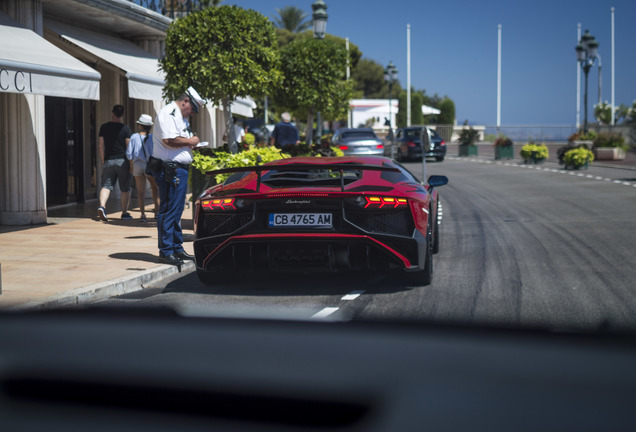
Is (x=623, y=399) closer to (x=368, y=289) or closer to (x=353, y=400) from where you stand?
(x=353, y=400)

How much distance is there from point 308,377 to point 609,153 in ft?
117

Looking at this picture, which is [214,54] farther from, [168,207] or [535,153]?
[535,153]

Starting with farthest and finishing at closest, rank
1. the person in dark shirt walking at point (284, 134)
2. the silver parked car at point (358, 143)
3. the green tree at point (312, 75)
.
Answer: the silver parked car at point (358, 143) < the green tree at point (312, 75) < the person in dark shirt walking at point (284, 134)

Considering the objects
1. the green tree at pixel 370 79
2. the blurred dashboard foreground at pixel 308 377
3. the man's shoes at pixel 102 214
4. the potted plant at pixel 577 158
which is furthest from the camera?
the green tree at pixel 370 79

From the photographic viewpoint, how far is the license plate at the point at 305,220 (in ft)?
20.7

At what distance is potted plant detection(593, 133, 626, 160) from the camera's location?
112 ft

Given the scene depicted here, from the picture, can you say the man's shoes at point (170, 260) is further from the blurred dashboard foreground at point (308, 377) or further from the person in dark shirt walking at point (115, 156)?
the blurred dashboard foreground at point (308, 377)

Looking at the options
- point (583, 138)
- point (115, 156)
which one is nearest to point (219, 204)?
point (115, 156)

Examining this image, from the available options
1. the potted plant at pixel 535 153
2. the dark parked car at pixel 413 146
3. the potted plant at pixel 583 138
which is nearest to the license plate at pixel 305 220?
the potted plant at pixel 535 153

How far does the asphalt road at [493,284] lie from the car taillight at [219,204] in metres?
0.76

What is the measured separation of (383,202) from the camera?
6395 mm

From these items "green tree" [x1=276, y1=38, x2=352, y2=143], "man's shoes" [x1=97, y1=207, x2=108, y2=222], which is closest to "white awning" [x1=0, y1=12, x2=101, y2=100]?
"man's shoes" [x1=97, y1=207, x2=108, y2=222]

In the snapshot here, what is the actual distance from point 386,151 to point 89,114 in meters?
26.9

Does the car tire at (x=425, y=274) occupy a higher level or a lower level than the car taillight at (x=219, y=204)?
lower
